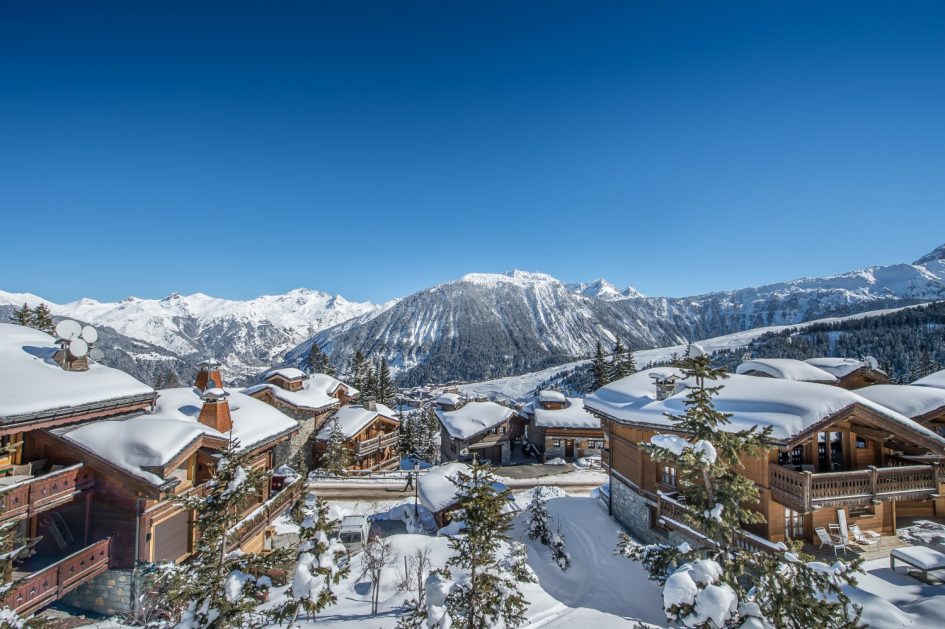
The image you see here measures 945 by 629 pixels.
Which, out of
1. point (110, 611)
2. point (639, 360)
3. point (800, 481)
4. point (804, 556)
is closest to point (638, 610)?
point (800, 481)

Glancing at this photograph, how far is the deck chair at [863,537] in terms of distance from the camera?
1524 centimetres

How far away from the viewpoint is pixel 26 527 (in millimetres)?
12961

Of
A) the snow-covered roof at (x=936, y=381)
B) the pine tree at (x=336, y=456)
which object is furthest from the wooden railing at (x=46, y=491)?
the snow-covered roof at (x=936, y=381)

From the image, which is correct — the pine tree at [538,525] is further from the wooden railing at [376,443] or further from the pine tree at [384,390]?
the pine tree at [384,390]

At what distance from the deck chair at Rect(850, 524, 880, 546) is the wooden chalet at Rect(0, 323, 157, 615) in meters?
24.7

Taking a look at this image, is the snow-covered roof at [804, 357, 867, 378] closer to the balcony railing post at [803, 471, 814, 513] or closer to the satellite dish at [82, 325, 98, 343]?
the balcony railing post at [803, 471, 814, 513]

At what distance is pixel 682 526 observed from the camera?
52.3 ft

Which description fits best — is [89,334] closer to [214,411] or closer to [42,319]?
[214,411]

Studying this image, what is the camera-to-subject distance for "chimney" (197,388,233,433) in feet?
57.4

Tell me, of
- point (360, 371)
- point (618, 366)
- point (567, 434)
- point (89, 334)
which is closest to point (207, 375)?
point (89, 334)

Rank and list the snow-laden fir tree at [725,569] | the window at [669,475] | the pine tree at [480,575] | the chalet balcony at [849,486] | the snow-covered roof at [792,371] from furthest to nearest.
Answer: the snow-covered roof at [792,371] → the window at [669,475] → the chalet balcony at [849,486] → the pine tree at [480,575] → the snow-laden fir tree at [725,569]

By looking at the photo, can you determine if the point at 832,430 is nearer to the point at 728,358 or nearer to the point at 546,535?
the point at 546,535

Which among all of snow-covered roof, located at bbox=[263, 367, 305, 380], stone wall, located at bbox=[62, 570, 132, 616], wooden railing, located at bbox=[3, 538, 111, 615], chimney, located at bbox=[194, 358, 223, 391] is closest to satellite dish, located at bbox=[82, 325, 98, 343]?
chimney, located at bbox=[194, 358, 223, 391]

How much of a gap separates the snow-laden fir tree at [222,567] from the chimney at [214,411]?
30.7 feet
